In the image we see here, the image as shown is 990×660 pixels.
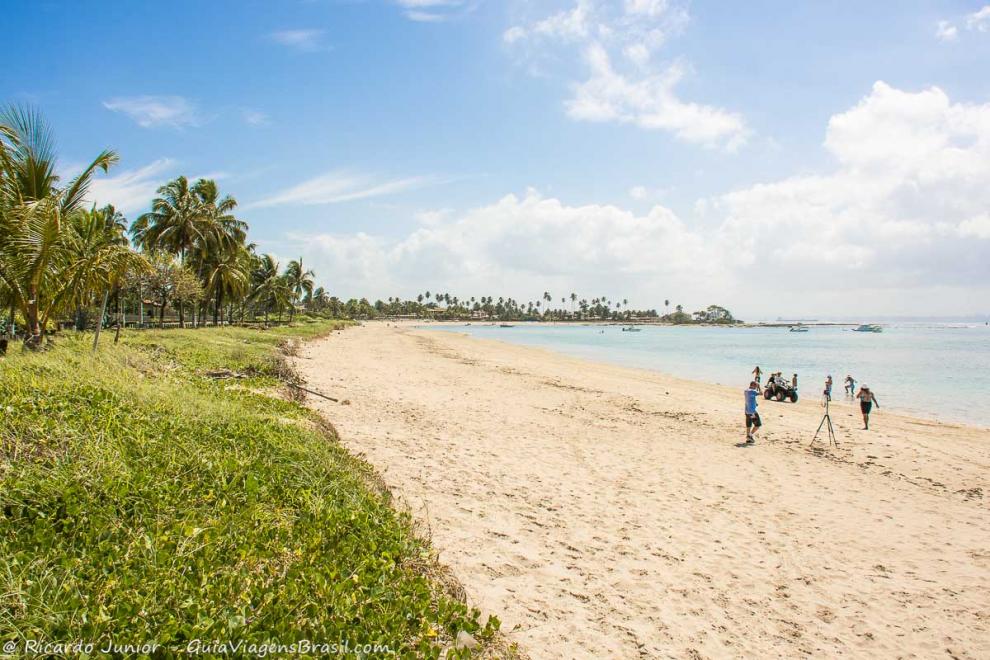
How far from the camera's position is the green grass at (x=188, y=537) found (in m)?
3.05

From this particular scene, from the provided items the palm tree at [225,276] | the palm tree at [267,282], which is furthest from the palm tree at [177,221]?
the palm tree at [267,282]

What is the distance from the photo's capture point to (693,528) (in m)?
6.91

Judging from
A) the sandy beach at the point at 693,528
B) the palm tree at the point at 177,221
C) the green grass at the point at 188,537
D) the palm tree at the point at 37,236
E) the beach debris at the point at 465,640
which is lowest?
the sandy beach at the point at 693,528

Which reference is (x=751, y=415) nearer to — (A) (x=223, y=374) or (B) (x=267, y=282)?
(A) (x=223, y=374)

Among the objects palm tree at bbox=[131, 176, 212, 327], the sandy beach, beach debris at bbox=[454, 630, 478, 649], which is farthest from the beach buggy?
palm tree at bbox=[131, 176, 212, 327]

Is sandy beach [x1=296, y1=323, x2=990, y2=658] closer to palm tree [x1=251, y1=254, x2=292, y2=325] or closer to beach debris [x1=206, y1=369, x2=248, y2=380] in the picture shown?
beach debris [x1=206, y1=369, x2=248, y2=380]

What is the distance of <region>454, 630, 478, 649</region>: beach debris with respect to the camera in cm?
371

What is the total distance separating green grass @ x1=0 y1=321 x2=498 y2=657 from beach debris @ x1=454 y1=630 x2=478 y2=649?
0.09 m

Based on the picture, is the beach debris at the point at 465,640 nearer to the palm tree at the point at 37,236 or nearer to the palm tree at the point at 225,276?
the palm tree at the point at 37,236

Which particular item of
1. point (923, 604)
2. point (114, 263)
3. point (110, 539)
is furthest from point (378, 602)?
point (114, 263)

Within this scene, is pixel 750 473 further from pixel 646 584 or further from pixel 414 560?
pixel 414 560

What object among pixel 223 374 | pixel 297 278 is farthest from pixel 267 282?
pixel 223 374

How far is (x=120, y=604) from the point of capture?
302cm

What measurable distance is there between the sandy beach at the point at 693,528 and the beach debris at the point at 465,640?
1.99ft
